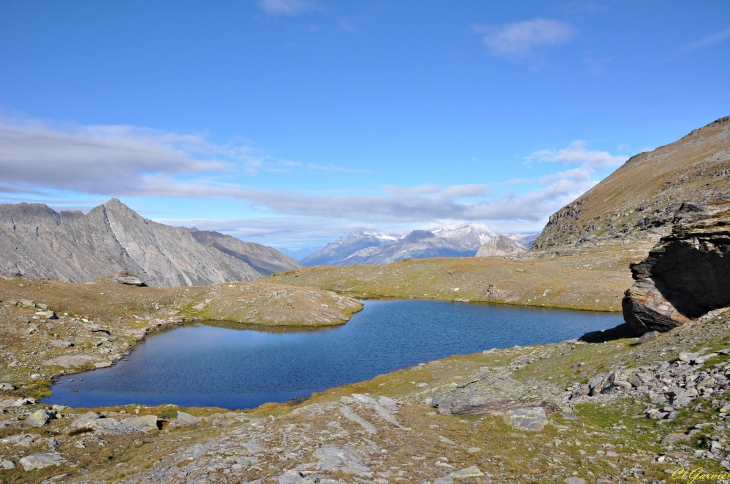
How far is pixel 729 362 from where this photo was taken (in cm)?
2308

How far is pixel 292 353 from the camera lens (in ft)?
240

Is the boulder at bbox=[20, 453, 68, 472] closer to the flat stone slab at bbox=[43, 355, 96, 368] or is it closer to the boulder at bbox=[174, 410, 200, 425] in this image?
the boulder at bbox=[174, 410, 200, 425]

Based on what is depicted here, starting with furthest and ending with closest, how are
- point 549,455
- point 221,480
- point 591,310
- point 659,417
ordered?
point 591,310 → point 659,417 → point 549,455 → point 221,480

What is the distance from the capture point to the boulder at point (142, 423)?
32281 millimetres

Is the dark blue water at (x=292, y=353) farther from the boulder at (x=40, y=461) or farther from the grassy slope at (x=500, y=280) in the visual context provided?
the boulder at (x=40, y=461)

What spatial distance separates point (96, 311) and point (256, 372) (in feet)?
173

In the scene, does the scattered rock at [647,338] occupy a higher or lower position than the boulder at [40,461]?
higher

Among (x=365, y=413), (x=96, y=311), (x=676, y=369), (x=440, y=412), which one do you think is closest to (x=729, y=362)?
(x=676, y=369)

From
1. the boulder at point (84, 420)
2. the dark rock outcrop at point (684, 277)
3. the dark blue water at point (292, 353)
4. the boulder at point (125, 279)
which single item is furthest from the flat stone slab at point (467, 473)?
the boulder at point (125, 279)

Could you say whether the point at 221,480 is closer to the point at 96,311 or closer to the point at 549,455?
the point at 549,455

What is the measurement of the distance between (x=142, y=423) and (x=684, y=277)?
52.2 meters

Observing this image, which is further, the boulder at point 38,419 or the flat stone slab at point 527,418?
the boulder at point 38,419

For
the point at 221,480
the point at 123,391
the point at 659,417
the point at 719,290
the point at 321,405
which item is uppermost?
the point at 719,290

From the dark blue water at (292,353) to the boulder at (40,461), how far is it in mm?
26609
